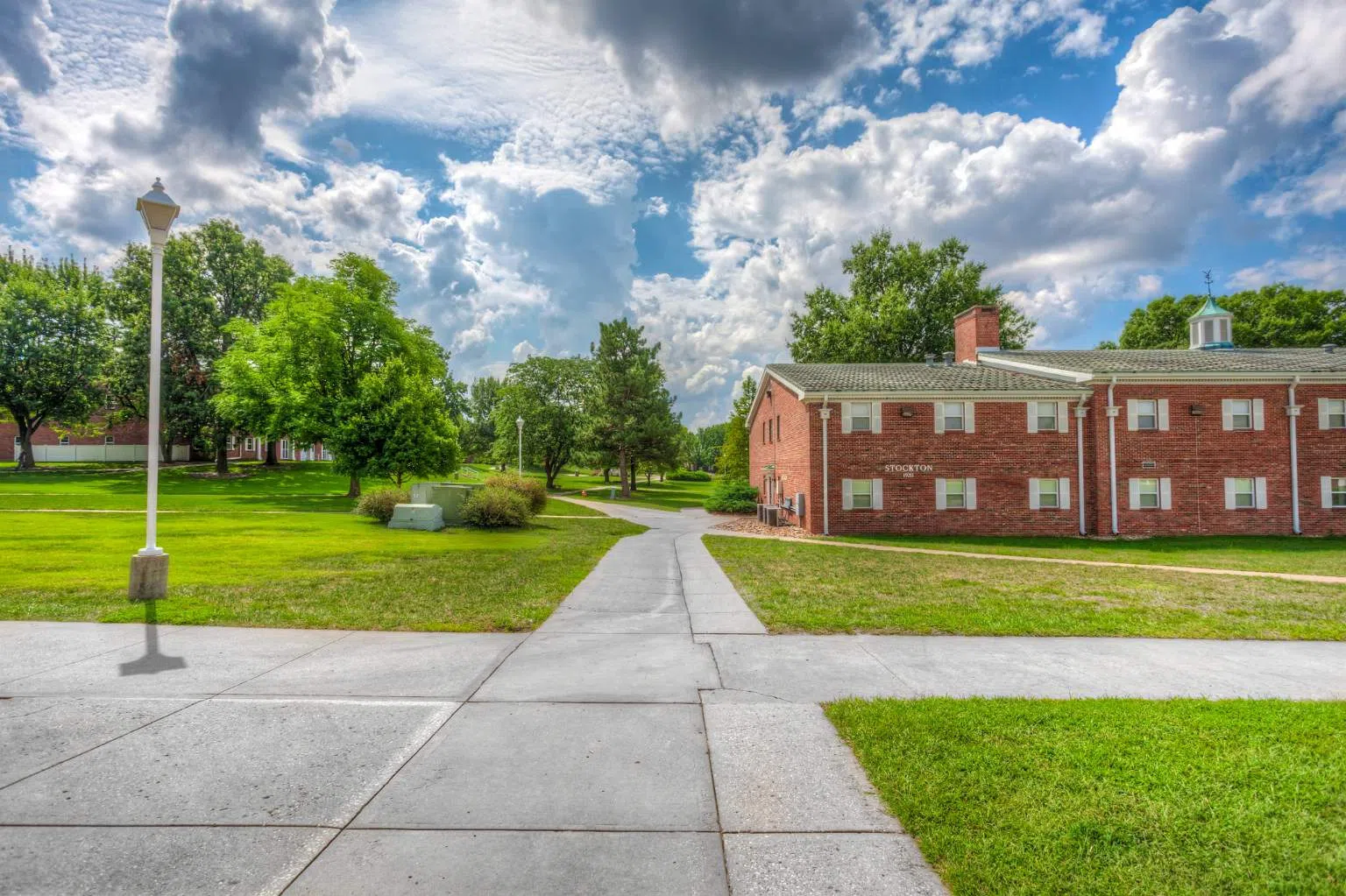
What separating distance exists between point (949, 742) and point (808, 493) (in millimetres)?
19421

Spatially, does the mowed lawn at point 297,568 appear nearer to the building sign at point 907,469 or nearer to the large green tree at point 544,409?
the building sign at point 907,469

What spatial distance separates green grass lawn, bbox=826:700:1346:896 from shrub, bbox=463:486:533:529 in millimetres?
18651

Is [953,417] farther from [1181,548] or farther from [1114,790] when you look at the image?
[1114,790]

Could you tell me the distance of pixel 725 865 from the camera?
313 centimetres

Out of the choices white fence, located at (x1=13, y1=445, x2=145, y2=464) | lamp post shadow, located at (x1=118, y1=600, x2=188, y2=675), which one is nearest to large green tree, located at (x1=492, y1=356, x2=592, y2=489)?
white fence, located at (x1=13, y1=445, x2=145, y2=464)

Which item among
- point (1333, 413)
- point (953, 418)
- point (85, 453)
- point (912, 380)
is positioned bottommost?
point (85, 453)

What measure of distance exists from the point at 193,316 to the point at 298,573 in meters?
44.5

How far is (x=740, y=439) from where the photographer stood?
177 feet

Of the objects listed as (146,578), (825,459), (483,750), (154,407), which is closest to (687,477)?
(825,459)

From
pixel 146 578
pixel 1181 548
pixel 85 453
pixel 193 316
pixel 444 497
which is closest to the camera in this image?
pixel 146 578

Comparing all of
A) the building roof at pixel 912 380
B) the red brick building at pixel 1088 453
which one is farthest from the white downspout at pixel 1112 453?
the building roof at pixel 912 380

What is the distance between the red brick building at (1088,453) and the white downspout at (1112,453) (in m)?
0.05

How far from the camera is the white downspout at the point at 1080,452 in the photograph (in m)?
23.3

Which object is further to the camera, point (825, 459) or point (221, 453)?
point (221, 453)
